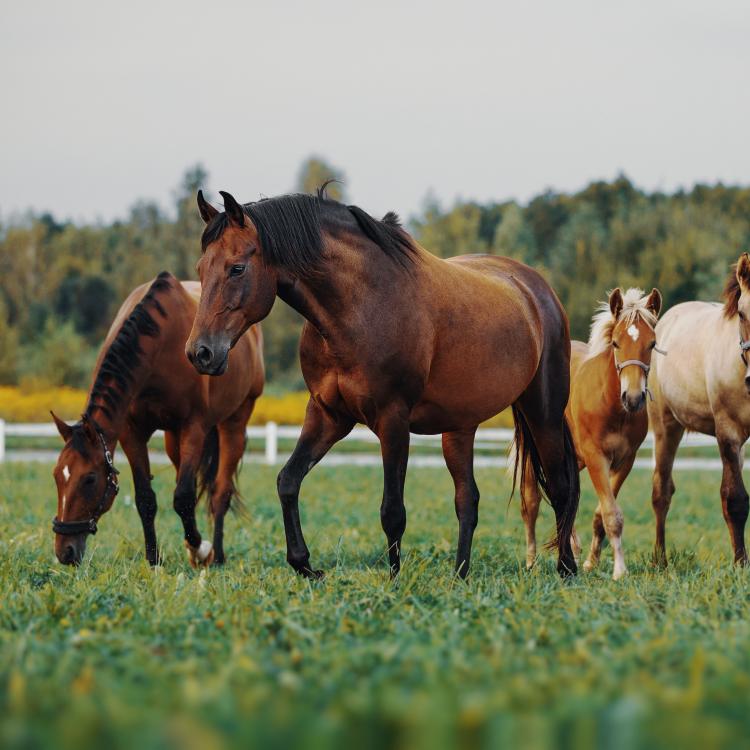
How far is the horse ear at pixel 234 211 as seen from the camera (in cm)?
535

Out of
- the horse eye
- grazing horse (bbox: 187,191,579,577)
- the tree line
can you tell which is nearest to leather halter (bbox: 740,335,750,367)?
grazing horse (bbox: 187,191,579,577)

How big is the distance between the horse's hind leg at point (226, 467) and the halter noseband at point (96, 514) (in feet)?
5.49

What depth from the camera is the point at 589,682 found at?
273 centimetres

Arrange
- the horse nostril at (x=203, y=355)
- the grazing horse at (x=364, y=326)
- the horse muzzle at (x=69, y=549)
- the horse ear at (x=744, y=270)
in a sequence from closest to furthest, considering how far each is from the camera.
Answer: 1. the horse nostril at (x=203, y=355)
2. the grazing horse at (x=364, y=326)
3. the horse muzzle at (x=69, y=549)
4. the horse ear at (x=744, y=270)

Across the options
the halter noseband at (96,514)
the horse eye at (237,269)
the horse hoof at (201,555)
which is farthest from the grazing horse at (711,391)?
the halter noseband at (96,514)

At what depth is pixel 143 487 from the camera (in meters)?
7.77

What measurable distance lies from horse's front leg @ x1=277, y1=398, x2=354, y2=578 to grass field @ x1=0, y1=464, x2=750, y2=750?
1.18 ft

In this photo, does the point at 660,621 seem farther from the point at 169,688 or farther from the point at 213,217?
the point at 213,217

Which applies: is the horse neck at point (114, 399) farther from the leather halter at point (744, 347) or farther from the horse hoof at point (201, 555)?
the leather halter at point (744, 347)

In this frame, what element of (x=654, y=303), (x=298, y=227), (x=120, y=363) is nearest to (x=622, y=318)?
(x=654, y=303)

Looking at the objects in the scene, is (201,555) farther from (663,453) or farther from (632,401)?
(663,453)

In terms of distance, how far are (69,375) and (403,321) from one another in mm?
30721

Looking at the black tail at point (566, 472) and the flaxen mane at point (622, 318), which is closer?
the black tail at point (566, 472)

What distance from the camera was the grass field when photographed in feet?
6.61
